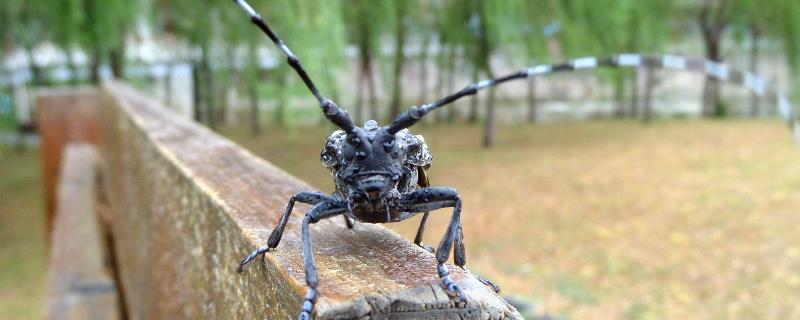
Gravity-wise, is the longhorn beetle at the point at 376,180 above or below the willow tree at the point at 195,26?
below

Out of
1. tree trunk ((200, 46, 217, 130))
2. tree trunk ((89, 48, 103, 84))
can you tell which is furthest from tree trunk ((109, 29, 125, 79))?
tree trunk ((200, 46, 217, 130))

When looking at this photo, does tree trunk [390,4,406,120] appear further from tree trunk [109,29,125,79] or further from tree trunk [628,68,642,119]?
tree trunk [628,68,642,119]

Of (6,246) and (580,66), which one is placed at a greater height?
(580,66)

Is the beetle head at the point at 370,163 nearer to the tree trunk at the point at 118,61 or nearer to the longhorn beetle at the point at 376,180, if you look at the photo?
the longhorn beetle at the point at 376,180

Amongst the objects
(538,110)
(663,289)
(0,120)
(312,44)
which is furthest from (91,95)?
(538,110)

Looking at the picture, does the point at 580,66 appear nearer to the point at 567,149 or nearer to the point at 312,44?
the point at 312,44

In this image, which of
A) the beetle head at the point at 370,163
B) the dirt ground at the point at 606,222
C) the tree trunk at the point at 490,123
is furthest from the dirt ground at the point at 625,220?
the beetle head at the point at 370,163

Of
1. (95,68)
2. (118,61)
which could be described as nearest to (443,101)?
(118,61)
